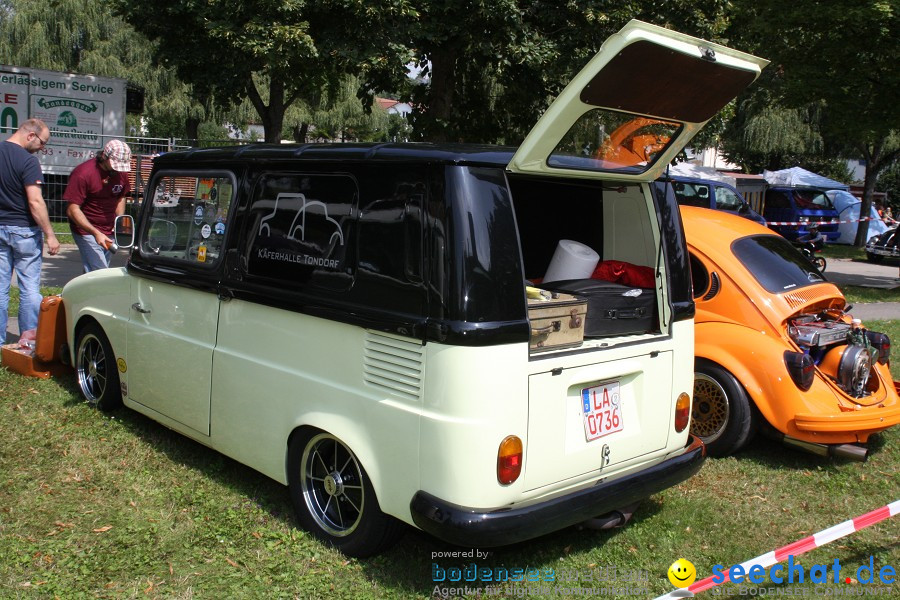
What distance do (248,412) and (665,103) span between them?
2.61 m

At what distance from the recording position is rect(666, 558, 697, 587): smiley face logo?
3781 mm

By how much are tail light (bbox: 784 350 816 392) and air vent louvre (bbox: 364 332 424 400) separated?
9.66 feet

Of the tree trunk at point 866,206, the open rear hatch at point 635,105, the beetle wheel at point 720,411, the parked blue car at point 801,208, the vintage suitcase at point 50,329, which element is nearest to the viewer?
the open rear hatch at point 635,105

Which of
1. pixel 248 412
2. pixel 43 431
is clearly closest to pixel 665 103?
pixel 248 412

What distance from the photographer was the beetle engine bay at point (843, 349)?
526 cm

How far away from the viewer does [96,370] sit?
5566mm

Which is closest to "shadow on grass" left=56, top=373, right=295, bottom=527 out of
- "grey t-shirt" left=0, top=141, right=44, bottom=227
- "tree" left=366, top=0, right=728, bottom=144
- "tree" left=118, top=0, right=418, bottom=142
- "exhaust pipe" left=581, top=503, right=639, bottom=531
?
"exhaust pipe" left=581, top=503, right=639, bottom=531

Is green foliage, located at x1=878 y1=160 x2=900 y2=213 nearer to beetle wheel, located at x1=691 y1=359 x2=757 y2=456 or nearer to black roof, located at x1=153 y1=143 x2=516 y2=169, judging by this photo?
beetle wheel, located at x1=691 y1=359 x2=757 y2=456

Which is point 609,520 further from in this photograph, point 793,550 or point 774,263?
point 774,263

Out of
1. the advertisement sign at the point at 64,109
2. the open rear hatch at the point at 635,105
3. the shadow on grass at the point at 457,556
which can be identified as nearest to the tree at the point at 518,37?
the open rear hatch at the point at 635,105

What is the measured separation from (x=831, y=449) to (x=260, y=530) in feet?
12.0

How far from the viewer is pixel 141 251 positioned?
4996mm

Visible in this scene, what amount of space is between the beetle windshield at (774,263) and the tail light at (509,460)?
10.2ft

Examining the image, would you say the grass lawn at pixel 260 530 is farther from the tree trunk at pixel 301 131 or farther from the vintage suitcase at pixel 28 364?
the tree trunk at pixel 301 131
